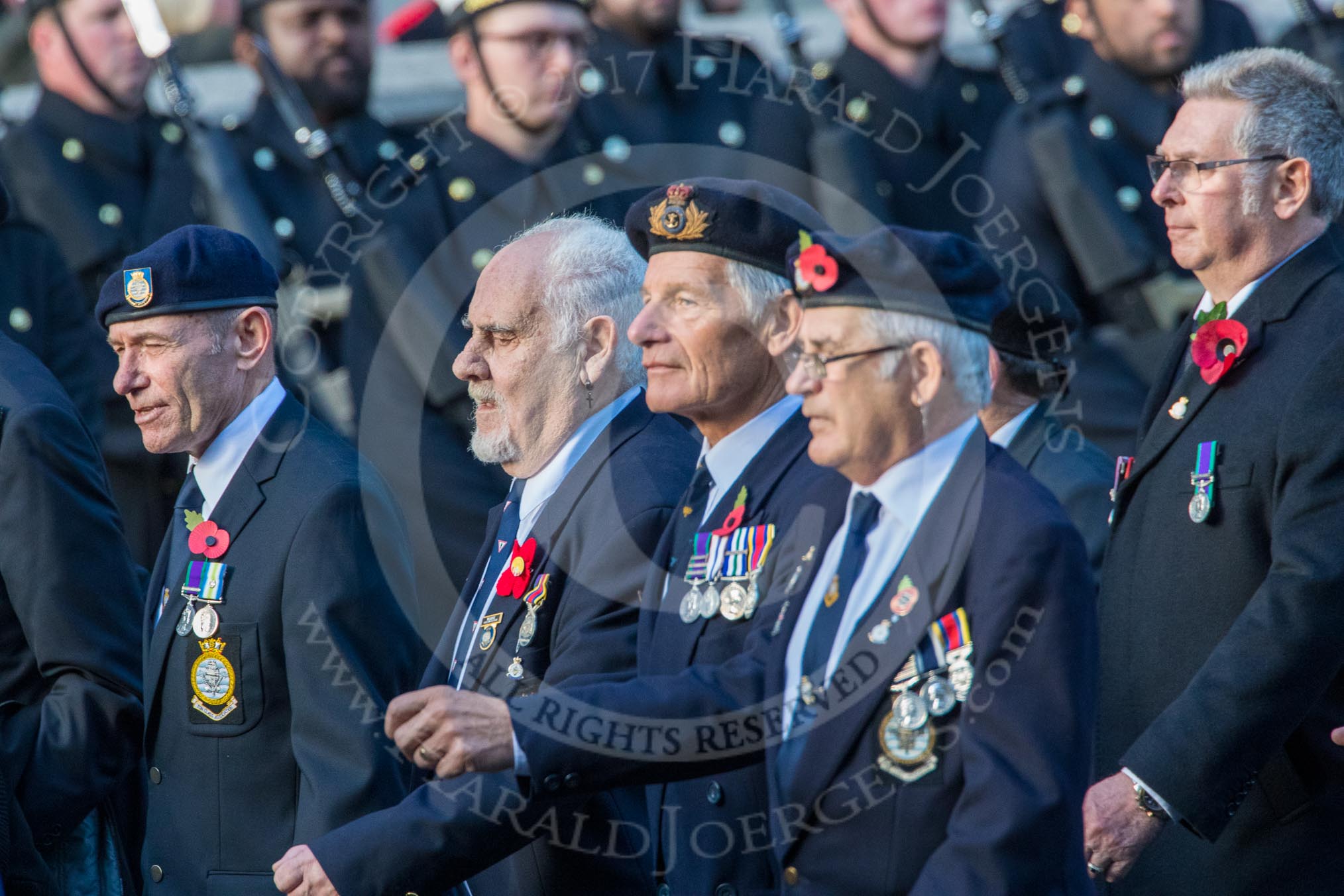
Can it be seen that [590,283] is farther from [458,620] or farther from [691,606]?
[691,606]

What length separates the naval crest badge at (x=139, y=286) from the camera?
3.90 meters

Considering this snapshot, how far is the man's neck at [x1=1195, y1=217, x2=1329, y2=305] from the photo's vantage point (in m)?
3.74

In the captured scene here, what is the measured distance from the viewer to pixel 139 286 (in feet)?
12.8

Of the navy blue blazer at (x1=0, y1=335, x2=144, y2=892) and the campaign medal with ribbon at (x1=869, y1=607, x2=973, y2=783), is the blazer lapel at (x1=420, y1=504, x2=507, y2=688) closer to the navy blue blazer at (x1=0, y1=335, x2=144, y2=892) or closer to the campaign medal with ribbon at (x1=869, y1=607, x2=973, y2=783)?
the navy blue blazer at (x1=0, y1=335, x2=144, y2=892)

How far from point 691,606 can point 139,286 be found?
4.34 ft

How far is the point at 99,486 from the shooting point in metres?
3.95

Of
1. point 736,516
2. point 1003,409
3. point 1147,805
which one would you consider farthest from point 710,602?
point 1003,409

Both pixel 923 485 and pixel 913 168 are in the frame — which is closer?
pixel 923 485

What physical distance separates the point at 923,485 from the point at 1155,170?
4.18 ft

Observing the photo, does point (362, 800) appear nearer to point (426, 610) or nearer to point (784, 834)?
point (784, 834)

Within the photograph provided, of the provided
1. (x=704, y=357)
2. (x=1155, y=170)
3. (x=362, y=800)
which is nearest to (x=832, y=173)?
(x=1155, y=170)

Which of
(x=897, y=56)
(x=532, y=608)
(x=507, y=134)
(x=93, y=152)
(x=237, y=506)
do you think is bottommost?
(x=532, y=608)

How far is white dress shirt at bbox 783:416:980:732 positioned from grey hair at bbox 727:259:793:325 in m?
0.70

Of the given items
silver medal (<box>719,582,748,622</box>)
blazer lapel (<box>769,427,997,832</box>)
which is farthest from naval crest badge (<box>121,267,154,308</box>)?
blazer lapel (<box>769,427,997,832</box>)
